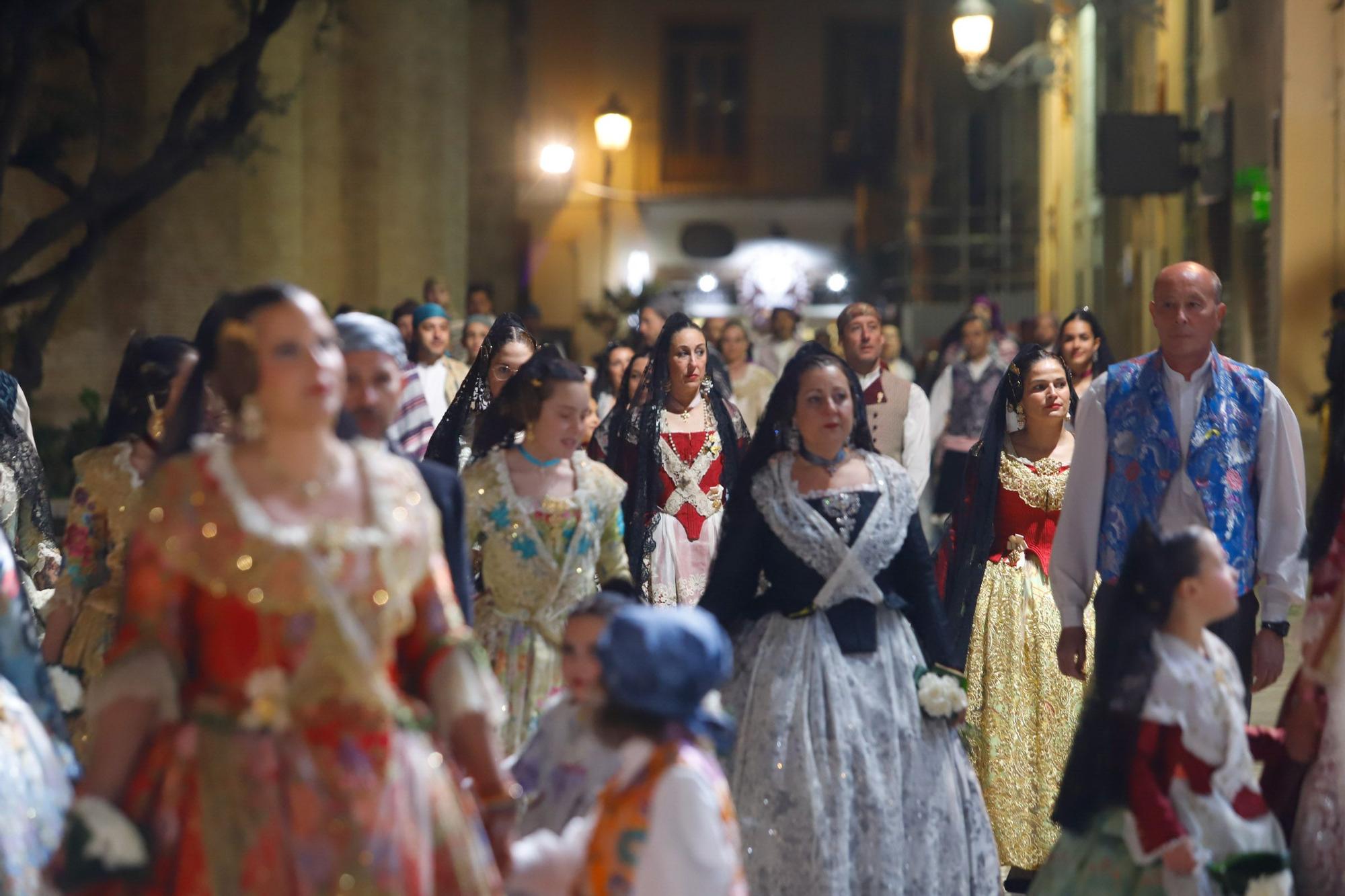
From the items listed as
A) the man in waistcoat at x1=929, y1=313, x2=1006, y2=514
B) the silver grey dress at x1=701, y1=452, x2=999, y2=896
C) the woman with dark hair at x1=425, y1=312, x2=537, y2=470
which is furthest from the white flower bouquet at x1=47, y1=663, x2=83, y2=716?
the man in waistcoat at x1=929, y1=313, x2=1006, y2=514

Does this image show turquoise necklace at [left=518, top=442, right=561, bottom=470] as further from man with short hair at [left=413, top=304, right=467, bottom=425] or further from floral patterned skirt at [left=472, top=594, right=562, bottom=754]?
man with short hair at [left=413, top=304, right=467, bottom=425]

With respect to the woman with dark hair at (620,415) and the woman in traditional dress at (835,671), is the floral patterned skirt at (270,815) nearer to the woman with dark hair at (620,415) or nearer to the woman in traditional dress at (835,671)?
the woman in traditional dress at (835,671)

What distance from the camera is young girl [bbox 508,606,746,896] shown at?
4.16 meters

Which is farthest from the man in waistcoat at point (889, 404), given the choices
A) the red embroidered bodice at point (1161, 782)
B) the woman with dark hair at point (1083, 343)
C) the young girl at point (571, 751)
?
the young girl at point (571, 751)

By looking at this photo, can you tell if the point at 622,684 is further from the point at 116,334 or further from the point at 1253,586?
the point at 116,334

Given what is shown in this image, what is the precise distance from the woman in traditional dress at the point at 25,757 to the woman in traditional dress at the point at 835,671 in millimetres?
2129

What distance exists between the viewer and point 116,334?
67.7ft

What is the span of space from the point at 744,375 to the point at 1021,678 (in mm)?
6652

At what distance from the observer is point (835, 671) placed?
19.7 feet

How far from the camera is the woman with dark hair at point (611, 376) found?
1183 cm

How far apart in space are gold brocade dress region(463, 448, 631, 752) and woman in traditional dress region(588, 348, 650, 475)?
271 centimetres

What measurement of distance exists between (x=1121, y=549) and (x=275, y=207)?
17.7m

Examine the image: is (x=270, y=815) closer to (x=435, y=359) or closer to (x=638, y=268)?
(x=435, y=359)

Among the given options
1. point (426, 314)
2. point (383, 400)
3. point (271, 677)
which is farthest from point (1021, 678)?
point (426, 314)
